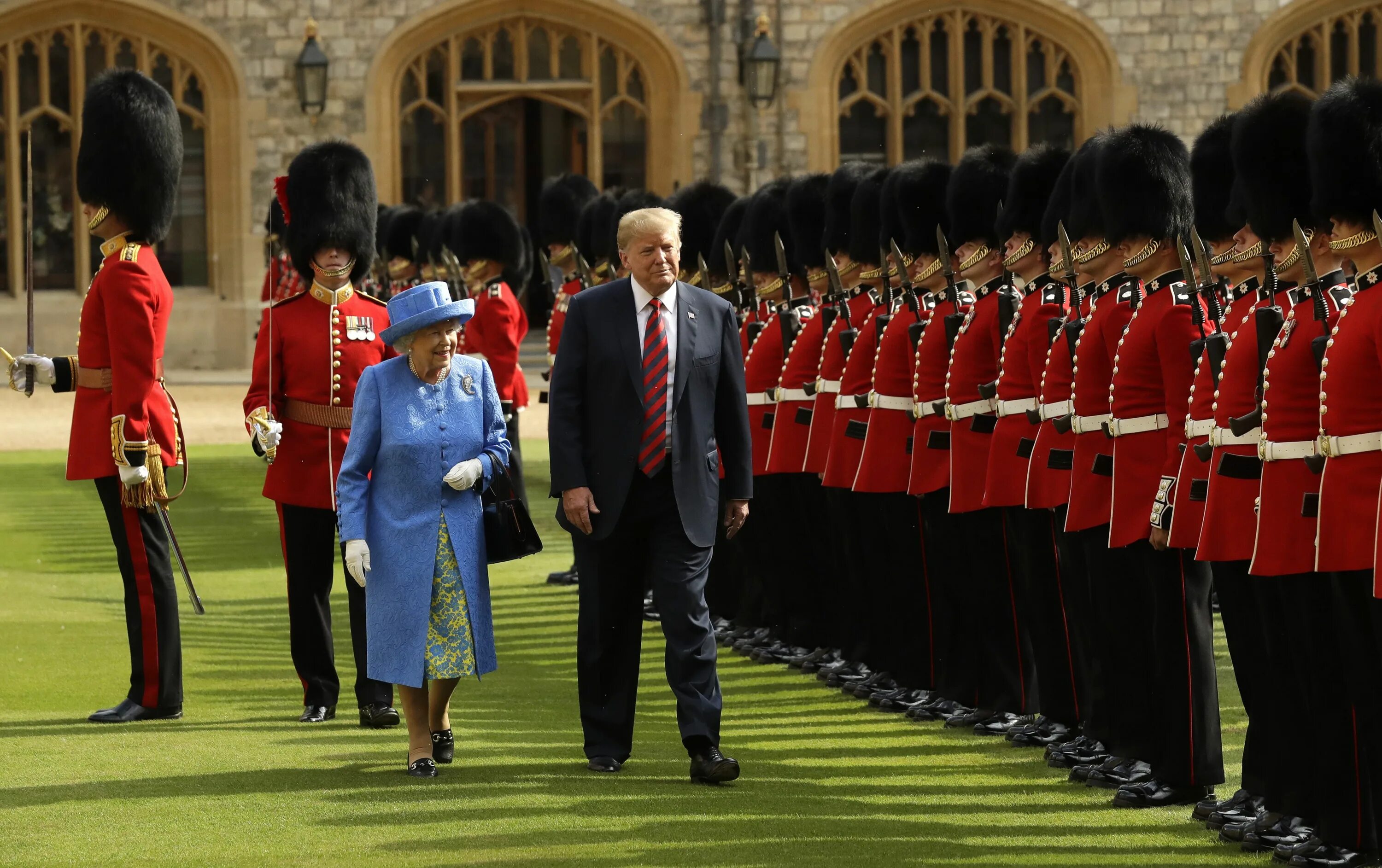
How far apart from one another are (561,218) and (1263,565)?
321 inches

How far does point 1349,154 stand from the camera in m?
4.41

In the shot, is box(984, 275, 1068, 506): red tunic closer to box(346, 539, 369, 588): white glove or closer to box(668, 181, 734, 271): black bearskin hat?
box(346, 539, 369, 588): white glove

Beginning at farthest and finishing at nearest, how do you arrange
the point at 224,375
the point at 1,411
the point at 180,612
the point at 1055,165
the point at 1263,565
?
the point at 224,375
the point at 1,411
the point at 180,612
the point at 1055,165
the point at 1263,565

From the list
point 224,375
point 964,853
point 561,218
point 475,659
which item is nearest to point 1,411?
point 224,375

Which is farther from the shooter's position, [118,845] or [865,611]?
[865,611]

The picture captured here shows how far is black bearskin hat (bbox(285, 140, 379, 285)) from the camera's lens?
256 inches

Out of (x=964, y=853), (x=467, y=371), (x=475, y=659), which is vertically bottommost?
(x=964, y=853)

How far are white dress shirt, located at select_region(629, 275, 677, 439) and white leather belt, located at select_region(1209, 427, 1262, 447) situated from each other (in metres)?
1.37

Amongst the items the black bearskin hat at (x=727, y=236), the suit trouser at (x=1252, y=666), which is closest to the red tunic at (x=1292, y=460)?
the suit trouser at (x=1252, y=666)

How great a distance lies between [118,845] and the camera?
15.2 ft

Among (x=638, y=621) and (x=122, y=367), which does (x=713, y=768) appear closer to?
(x=638, y=621)

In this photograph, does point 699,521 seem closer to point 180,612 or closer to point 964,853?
point 964,853

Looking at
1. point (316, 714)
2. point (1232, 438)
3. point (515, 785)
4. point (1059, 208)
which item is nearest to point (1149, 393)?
point (1232, 438)

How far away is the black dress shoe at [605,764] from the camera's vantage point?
5395 mm
